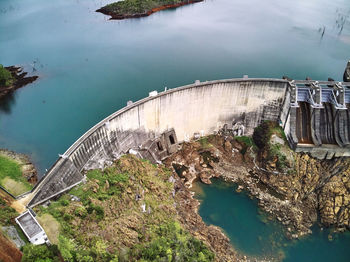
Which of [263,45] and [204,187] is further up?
[263,45]

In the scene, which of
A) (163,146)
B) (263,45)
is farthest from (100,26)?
(163,146)

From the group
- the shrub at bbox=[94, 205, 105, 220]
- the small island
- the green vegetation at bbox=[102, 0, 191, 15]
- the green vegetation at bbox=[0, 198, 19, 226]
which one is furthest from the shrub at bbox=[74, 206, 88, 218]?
the green vegetation at bbox=[102, 0, 191, 15]

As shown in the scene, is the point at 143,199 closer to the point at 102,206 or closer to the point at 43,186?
the point at 102,206

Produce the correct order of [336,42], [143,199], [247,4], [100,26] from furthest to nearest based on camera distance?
[247,4], [100,26], [336,42], [143,199]

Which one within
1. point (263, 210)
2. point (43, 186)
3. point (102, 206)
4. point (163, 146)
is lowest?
point (263, 210)

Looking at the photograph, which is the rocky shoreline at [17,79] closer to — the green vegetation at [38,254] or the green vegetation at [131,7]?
the green vegetation at [38,254]

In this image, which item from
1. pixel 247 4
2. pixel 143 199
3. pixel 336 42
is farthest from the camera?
pixel 247 4
